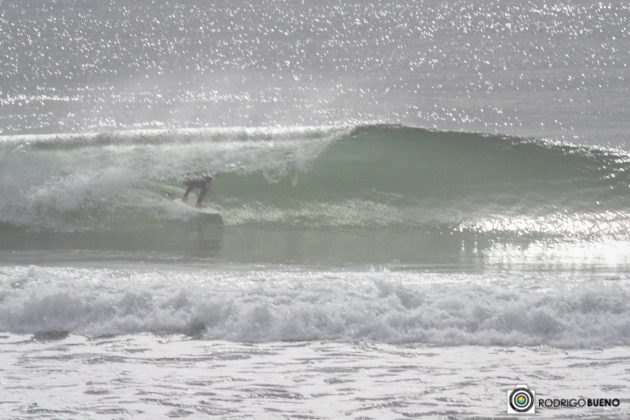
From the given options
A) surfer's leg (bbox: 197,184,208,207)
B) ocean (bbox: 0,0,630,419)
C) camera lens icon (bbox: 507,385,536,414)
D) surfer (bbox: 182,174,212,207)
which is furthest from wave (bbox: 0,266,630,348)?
surfer (bbox: 182,174,212,207)

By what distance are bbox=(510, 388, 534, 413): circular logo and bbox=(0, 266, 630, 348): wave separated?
108 cm

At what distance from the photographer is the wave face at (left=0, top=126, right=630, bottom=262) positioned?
1365 centimetres

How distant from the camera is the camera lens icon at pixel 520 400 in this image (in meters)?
7.48

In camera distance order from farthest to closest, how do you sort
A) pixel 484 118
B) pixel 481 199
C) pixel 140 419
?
pixel 484 118 → pixel 481 199 → pixel 140 419

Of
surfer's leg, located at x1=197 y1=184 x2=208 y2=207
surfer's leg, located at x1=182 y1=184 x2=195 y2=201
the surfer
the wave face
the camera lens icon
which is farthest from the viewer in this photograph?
the surfer

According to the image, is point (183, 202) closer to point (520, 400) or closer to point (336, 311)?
point (336, 311)

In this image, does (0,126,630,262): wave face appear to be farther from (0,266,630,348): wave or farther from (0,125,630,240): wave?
(0,266,630,348): wave

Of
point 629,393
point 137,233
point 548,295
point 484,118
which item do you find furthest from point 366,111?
point 629,393

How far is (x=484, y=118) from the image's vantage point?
1862cm

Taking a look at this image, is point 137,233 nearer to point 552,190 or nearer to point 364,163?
point 364,163

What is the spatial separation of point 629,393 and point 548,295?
184 cm

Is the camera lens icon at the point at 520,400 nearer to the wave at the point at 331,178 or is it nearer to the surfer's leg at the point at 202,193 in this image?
the wave at the point at 331,178

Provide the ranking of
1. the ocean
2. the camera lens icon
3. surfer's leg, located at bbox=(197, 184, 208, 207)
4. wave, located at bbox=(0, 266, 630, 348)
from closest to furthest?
1. the camera lens icon
2. the ocean
3. wave, located at bbox=(0, 266, 630, 348)
4. surfer's leg, located at bbox=(197, 184, 208, 207)

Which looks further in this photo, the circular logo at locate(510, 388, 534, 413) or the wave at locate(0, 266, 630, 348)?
the wave at locate(0, 266, 630, 348)
